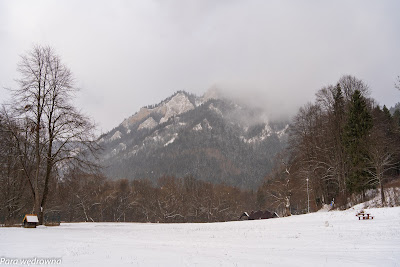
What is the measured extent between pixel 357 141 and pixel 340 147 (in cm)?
328

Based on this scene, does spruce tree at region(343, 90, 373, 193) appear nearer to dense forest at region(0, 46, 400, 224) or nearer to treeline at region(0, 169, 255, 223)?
dense forest at region(0, 46, 400, 224)

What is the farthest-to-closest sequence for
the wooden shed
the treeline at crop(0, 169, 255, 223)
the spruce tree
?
the treeline at crop(0, 169, 255, 223), the spruce tree, the wooden shed

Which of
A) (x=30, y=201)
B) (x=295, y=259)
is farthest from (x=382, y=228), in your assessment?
(x=30, y=201)

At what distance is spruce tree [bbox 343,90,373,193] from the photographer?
104 ft

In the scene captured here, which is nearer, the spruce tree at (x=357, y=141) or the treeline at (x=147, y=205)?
the spruce tree at (x=357, y=141)

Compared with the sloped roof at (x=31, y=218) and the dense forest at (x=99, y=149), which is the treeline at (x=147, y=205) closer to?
the dense forest at (x=99, y=149)

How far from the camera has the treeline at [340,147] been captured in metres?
31.9

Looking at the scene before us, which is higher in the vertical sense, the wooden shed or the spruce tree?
the spruce tree

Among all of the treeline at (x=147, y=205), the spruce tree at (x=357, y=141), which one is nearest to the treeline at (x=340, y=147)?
the spruce tree at (x=357, y=141)

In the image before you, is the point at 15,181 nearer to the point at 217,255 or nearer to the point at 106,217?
the point at 217,255

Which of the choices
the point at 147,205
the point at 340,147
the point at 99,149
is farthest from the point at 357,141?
the point at 147,205

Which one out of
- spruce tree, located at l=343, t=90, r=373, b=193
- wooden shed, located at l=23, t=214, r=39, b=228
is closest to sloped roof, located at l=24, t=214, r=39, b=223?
wooden shed, located at l=23, t=214, r=39, b=228

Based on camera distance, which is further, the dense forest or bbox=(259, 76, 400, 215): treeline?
bbox=(259, 76, 400, 215): treeline

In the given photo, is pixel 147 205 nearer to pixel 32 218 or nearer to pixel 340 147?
pixel 340 147
